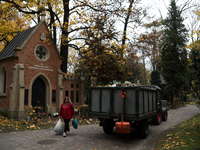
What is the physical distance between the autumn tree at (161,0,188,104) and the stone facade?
1506 cm

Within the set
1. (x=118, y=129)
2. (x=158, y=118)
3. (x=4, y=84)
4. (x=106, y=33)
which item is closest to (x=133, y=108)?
(x=118, y=129)

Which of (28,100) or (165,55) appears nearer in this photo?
(28,100)

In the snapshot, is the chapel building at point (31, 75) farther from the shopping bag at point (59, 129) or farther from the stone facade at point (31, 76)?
the shopping bag at point (59, 129)

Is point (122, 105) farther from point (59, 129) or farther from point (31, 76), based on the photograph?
point (31, 76)

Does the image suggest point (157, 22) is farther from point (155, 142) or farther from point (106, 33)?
point (155, 142)

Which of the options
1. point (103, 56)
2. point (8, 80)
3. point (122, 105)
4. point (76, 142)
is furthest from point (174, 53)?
point (76, 142)

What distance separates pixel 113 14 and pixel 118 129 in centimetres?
1213

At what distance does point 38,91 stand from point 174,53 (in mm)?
19271

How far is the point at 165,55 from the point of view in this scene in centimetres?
2641

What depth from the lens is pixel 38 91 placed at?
15.7 meters

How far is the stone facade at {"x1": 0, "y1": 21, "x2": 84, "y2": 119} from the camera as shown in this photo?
1367 cm

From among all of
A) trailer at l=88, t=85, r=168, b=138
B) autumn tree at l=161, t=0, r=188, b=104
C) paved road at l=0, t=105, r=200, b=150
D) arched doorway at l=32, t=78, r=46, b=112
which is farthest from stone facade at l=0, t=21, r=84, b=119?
autumn tree at l=161, t=0, r=188, b=104

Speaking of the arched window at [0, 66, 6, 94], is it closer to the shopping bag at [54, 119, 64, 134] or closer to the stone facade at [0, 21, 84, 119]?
the stone facade at [0, 21, 84, 119]

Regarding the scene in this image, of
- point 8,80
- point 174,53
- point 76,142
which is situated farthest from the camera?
point 174,53
